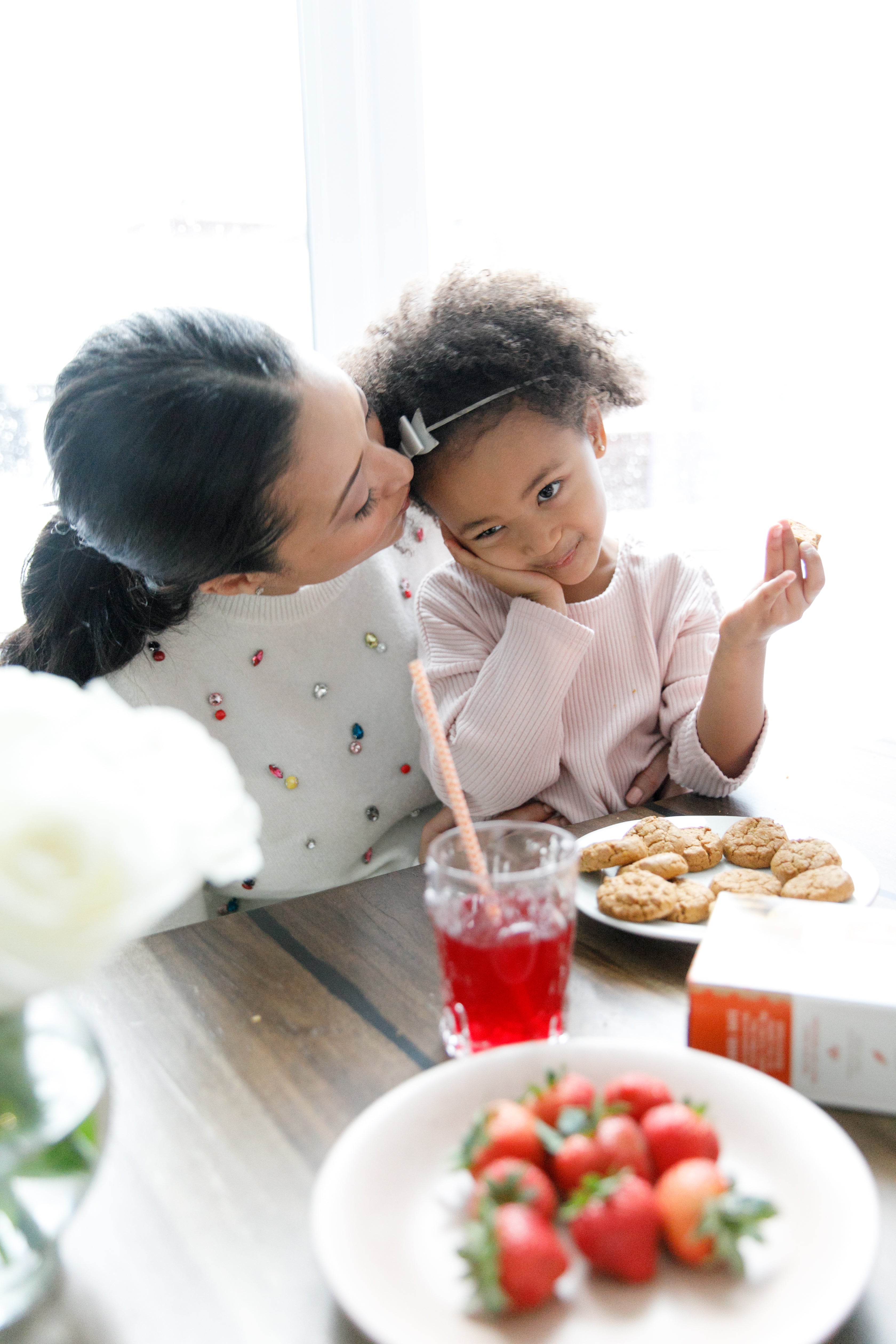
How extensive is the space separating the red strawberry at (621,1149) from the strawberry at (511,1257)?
0.05 metres

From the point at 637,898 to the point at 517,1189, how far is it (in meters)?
0.36

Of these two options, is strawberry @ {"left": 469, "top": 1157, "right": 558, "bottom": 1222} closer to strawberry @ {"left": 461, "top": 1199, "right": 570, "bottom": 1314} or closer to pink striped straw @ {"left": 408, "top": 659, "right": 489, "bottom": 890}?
strawberry @ {"left": 461, "top": 1199, "right": 570, "bottom": 1314}

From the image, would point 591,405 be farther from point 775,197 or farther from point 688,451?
point 775,197

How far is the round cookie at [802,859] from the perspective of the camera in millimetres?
866

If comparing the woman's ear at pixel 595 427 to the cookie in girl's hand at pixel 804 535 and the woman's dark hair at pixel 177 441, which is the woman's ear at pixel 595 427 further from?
the woman's dark hair at pixel 177 441

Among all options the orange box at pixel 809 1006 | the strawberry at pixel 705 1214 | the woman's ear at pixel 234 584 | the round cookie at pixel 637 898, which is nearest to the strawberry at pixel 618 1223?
the strawberry at pixel 705 1214

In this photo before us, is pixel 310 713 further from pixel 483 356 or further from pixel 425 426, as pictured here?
pixel 483 356

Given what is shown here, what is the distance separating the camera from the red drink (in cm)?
65

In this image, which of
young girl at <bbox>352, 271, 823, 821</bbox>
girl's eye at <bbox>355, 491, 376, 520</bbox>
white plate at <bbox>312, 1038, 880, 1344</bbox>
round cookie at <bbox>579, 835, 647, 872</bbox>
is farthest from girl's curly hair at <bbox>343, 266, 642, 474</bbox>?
white plate at <bbox>312, 1038, 880, 1344</bbox>

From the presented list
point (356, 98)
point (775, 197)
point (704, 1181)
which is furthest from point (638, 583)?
point (775, 197)

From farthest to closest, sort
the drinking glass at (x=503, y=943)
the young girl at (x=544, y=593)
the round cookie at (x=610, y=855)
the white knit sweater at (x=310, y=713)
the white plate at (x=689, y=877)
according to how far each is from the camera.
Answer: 1. the white knit sweater at (x=310, y=713)
2. the young girl at (x=544, y=593)
3. the round cookie at (x=610, y=855)
4. the white plate at (x=689, y=877)
5. the drinking glass at (x=503, y=943)

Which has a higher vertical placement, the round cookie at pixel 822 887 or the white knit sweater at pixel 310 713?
the round cookie at pixel 822 887

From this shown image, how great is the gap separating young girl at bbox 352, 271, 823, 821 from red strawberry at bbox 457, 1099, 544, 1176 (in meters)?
0.70

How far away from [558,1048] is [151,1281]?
10.0 inches
